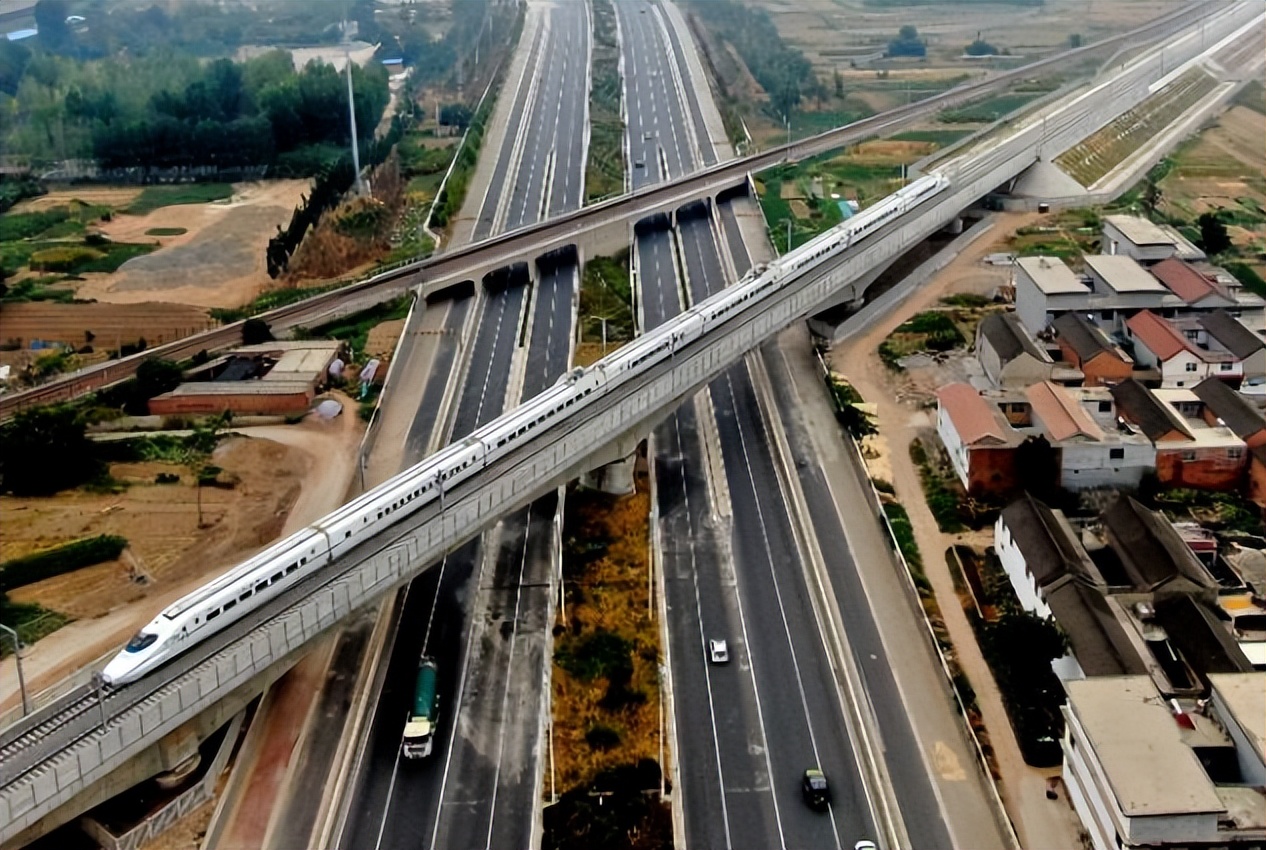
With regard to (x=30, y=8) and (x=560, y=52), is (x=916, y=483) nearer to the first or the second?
(x=560, y=52)

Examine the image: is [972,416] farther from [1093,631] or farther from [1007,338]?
[1093,631]

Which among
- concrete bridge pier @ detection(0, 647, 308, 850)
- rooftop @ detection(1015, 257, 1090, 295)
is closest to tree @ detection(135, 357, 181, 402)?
concrete bridge pier @ detection(0, 647, 308, 850)

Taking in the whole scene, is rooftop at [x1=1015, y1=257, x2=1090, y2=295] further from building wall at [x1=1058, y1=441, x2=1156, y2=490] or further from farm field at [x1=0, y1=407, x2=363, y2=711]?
farm field at [x1=0, y1=407, x2=363, y2=711]

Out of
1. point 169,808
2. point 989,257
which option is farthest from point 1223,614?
point 989,257

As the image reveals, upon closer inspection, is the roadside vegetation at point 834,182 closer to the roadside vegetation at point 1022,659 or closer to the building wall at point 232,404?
the building wall at point 232,404

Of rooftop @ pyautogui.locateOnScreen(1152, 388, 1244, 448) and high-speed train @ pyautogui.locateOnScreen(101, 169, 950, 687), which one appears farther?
rooftop @ pyautogui.locateOnScreen(1152, 388, 1244, 448)

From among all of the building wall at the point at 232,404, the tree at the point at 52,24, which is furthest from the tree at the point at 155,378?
the tree at the point at 52,24
